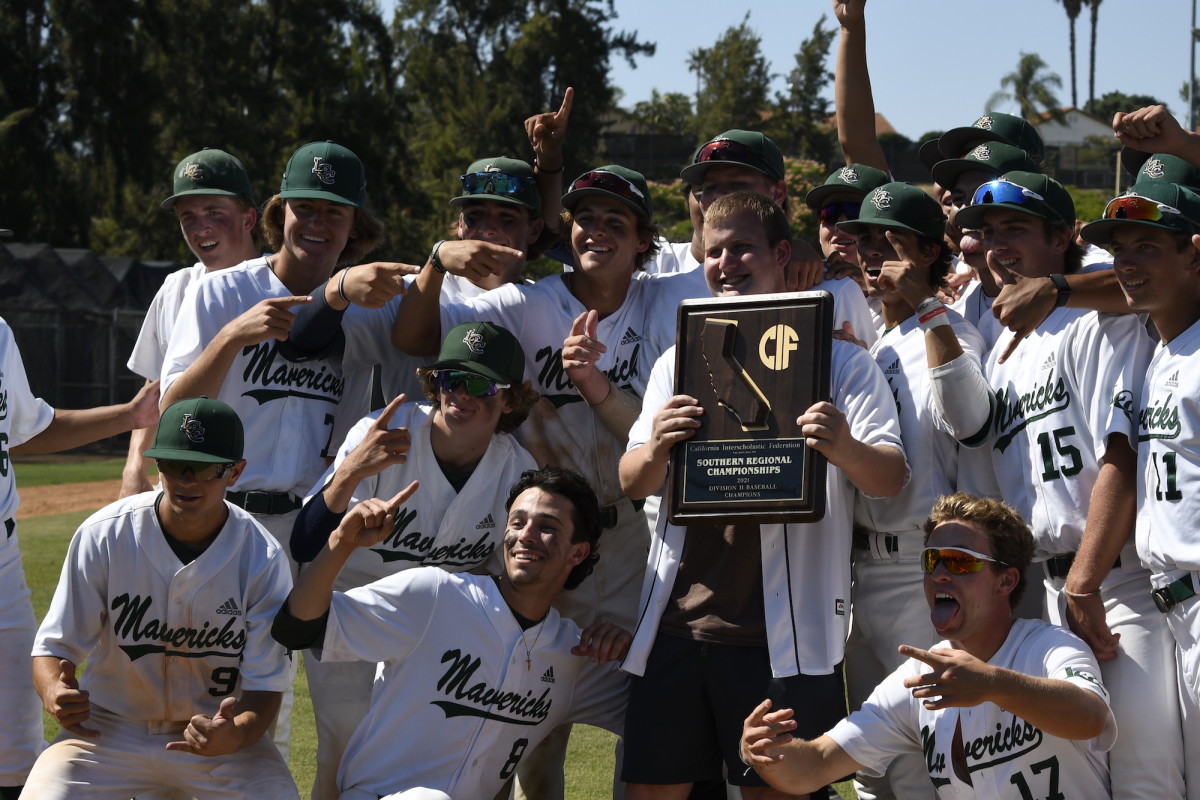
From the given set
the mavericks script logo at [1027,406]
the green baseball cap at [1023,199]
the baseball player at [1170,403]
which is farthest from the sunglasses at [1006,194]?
the mavericks script logo at [1027,406]

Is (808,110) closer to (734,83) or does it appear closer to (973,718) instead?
(734,83)

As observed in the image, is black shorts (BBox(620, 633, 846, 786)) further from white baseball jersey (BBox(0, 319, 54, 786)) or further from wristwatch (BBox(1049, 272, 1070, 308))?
white baseball jersey (BBox(0, 319, 54, 786))

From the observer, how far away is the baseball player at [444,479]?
497 cm

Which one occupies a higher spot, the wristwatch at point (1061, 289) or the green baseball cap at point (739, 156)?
the green baseball cap at point (739, 156)

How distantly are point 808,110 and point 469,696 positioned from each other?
6605cm

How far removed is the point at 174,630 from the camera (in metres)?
4.79

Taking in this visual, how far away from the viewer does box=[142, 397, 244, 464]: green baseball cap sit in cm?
468

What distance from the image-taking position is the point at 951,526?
423 centimetres

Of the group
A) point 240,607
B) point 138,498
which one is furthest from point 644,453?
point 138,498

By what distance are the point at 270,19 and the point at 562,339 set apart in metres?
37.2

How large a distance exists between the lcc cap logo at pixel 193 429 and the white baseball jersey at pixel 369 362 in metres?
0.91

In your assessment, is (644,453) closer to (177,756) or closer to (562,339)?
(562,339)

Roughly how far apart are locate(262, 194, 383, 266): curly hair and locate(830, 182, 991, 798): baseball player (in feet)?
7.18

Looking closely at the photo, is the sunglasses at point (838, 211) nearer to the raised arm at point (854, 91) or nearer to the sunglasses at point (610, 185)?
the raised arm at point (854, 91)
